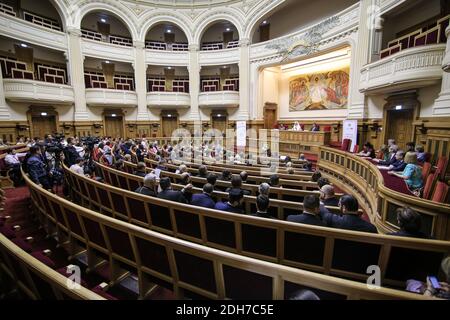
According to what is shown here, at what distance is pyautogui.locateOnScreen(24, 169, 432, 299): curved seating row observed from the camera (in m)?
1.13

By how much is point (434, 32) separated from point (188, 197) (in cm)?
754

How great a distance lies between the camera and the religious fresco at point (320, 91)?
10.9 meters

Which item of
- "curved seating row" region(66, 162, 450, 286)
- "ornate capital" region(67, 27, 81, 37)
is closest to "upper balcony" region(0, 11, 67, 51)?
"ornate capital" region(67, 27, 81, 37)

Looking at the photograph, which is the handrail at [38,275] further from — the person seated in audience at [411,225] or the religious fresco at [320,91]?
the religious fresco at [320,91]

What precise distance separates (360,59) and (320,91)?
11.9 ft

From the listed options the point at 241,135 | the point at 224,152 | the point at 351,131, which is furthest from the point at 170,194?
the point at 241,135

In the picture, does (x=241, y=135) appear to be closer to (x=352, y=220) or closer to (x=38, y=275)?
(x=352, y=220)

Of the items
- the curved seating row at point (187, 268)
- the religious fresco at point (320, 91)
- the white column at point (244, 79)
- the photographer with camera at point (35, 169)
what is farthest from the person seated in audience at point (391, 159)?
the white column at point (244, 79)

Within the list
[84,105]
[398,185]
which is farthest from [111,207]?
[84,105]

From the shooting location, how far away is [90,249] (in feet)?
7.13

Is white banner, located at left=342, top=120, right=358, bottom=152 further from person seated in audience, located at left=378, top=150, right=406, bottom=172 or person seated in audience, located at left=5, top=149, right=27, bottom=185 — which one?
person seated in audience, located at left=5, top=149, right=27, bottom=185

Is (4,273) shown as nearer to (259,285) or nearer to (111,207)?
(111,207)

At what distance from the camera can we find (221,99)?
13.9 m

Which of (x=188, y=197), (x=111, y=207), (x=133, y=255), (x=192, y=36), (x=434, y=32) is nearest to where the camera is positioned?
(x=133, y=255)
